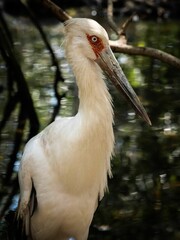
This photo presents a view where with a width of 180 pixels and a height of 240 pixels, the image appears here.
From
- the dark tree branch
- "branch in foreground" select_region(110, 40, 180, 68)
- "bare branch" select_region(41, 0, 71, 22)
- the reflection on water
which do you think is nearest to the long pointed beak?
the reflection on water

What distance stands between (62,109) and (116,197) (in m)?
2.63

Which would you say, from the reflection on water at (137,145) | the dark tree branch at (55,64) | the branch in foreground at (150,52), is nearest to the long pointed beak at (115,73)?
the reflection on water at (137,145)

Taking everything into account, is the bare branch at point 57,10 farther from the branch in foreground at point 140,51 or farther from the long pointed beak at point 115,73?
the long pointed beak at point 115,73

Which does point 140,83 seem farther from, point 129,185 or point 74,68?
point 74,68

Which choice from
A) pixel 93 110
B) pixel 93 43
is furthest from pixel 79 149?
pixel 93 43

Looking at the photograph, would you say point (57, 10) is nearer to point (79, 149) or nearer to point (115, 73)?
point (115, 73)

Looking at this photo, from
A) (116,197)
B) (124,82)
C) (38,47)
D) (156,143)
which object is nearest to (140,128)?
(156,143)

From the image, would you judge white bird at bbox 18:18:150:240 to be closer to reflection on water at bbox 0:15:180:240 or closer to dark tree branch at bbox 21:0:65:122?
reflection on water at bbox 0:15:180:240

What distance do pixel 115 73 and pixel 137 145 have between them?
2776 mm

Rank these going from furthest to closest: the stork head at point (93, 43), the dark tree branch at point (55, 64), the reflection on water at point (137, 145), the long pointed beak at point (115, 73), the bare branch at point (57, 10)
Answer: the dark tree branch at point (55, 64)
the bare branch at point (57, 10)
the reflection on water at point (137, 145)
the long pointed beak at point (115, 73)
the stork head at point (93, 43)

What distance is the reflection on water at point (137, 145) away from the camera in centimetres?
626

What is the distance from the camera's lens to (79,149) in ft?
17.0

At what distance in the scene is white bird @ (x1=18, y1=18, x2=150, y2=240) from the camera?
5.17 metres

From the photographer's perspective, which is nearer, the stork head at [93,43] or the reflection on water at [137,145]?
the stork head at [93,43]
